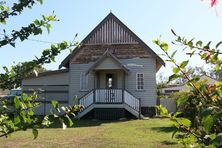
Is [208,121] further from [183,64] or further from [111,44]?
[111,44]

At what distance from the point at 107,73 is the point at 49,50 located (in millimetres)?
23144

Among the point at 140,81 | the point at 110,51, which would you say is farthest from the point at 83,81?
the point at 140,81

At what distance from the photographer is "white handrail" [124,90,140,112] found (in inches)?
902

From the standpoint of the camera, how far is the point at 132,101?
23.3m

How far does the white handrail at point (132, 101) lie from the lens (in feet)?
75.2

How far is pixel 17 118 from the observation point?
1.96 metres

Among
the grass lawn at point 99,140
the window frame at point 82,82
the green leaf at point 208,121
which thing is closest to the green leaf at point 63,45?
the green leaf at point 208,121

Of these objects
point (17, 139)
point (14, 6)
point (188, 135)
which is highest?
point (14, 6)

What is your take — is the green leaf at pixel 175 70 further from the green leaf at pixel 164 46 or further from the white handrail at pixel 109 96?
the white handrail at pixel 109 96

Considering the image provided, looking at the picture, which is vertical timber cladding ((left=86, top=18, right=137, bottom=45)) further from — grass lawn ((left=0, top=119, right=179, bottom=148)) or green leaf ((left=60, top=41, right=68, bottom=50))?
green leaf ((left=60, top=41, right=68, bottom=50))

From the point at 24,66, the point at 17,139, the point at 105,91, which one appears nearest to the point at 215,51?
the point at 24,66

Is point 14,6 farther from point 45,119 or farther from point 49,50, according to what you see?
point 45,119

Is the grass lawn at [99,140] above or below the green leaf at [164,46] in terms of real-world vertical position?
below

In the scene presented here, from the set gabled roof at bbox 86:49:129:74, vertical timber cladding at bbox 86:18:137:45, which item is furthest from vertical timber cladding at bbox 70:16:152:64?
gabled roof at bbox 86:49:129:74
